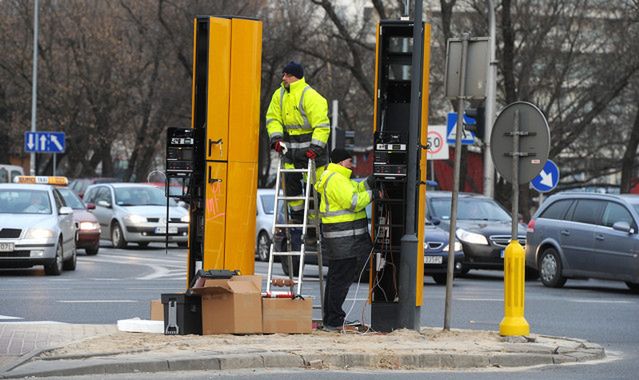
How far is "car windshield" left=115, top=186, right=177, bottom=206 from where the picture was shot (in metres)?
37.5

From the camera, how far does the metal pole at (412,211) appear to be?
573 inches

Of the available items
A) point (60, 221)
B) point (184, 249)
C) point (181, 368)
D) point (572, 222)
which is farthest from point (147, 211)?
point (181, 368)

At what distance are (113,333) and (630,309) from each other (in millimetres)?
8121

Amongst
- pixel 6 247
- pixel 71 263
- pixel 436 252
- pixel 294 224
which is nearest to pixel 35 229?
pixel 6 247

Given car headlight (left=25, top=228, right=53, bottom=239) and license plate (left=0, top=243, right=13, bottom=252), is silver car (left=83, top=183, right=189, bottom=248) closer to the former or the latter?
car headlight (left=25, top=228, right=53, bottom=239)

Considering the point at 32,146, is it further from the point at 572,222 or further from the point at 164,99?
the point at 572,222

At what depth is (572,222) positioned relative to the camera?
2442cm

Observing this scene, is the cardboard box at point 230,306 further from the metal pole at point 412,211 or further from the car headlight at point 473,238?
the car headlight at point 473,238

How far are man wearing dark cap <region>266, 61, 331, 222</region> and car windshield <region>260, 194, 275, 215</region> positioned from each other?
1849 cm

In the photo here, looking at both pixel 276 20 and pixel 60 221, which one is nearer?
pixel 60 221

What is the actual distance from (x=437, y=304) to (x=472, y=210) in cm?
803

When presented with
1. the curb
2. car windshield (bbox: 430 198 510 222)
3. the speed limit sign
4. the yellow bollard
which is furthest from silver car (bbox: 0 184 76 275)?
the curb

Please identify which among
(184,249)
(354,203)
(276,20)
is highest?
(276,20)

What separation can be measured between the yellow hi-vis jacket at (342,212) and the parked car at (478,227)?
36.8 ft
